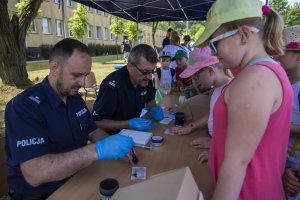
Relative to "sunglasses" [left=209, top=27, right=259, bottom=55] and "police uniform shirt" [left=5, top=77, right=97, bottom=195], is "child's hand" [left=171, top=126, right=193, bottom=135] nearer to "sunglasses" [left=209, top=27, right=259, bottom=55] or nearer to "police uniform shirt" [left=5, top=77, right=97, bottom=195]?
"police uniform shirt" [left=5, top=77, right=97, bottom=195]

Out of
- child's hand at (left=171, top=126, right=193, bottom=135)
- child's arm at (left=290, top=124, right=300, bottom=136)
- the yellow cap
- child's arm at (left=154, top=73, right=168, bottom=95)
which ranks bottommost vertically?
child's hand at (left=171, top=126, right=193, bottom=135)

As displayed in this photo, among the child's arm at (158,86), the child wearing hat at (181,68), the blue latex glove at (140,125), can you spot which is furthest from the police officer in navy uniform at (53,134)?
the child wearing hat at (181,68)

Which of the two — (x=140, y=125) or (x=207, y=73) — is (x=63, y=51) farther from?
(x=207, y=73)

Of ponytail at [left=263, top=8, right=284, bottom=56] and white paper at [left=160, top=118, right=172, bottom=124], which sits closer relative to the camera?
ponytail at [left=263, top=8, right=284, bottom=56]

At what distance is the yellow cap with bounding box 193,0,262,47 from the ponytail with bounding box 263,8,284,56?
0.38ft

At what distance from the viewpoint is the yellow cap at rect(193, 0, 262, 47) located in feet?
2.80

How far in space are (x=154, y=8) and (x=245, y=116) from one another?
17.7 feet

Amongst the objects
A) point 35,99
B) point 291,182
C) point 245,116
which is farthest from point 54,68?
point 291,182

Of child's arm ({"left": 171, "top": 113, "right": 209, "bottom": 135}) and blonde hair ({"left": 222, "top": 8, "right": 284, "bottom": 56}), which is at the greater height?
blonde hair ({"left": 222, "top": 8, "right": 284, "bottom": 56})

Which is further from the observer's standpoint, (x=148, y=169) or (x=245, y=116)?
(x=148, y=169)

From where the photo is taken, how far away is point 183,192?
716 mm

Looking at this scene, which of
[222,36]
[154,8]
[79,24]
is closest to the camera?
[222,36]

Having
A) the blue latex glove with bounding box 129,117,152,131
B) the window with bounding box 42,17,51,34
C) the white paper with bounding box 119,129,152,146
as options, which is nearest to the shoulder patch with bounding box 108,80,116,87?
the blue latex glove with bounding box 129,117,152,131

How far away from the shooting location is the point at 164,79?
4.20 m
